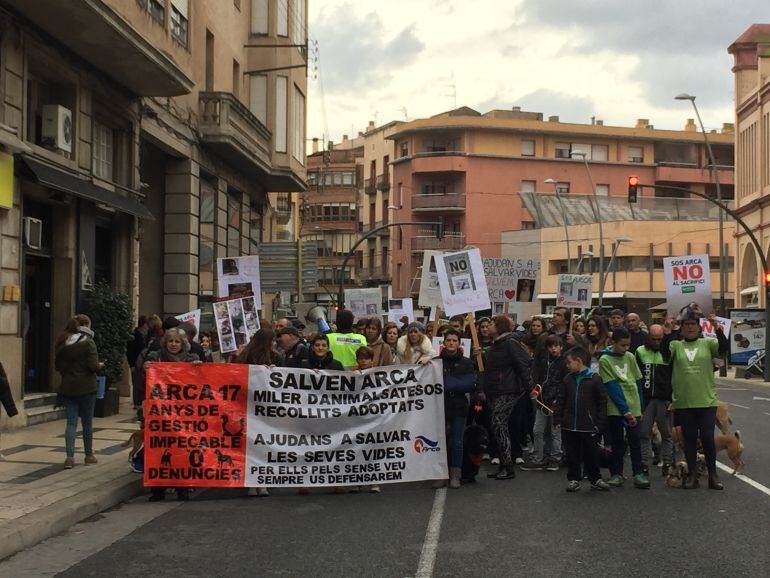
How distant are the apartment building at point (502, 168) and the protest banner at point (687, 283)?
199 feet

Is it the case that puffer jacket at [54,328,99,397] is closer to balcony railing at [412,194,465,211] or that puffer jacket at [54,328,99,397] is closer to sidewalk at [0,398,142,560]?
sidewalk at [0,398,142,560]

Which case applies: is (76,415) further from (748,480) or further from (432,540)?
(748,480)

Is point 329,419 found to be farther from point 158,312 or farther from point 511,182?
point 511,182

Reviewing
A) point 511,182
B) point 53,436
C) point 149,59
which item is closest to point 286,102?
point 149,59

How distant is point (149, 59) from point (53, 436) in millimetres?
6543

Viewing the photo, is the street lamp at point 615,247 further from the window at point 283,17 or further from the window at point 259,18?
the window at point 259,18

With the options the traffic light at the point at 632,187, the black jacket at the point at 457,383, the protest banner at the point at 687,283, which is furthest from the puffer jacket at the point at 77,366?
the traffic light at the point at 632,187

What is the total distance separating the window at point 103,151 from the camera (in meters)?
19.5

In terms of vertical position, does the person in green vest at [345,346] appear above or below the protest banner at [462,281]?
below

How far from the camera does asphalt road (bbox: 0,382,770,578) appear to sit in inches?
296

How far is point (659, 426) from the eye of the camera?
12.2 meters

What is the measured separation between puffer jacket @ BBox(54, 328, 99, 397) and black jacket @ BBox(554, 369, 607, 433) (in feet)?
16.4

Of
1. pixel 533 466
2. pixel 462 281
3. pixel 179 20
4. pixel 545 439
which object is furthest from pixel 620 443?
pixel 179 20

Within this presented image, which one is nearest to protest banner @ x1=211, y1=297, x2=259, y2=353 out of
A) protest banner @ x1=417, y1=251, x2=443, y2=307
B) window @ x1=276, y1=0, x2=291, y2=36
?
protest banner @ x1=417, y1=251, x2=443, y2=307
